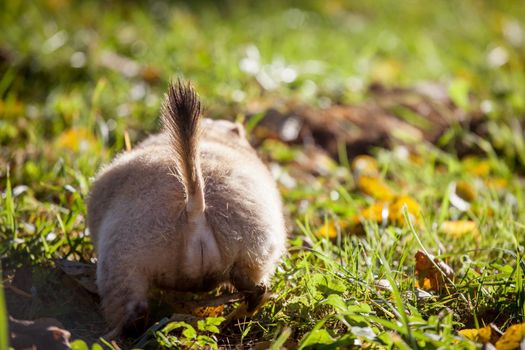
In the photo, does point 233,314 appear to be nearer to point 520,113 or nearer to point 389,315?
point 389,315

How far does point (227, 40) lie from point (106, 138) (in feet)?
7.28

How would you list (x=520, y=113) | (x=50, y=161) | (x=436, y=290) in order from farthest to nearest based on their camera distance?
1. (x=520, y=113)
2. (x=50, y=161)
3. (x=436, y=290)

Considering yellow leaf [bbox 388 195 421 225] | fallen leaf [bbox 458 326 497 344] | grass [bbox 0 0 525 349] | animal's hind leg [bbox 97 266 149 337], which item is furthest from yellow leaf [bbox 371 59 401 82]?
animal's hind leg [bbox 97 266 149 337]

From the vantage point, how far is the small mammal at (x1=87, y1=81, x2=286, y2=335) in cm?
228

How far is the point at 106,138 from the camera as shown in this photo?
13.1 ft

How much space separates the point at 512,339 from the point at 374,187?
5.97 ft

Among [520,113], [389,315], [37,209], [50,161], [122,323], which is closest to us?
[122,323]

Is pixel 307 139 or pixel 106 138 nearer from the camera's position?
pixel 106 138

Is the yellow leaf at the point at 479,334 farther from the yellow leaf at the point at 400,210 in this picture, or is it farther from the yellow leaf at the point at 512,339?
the yellow leaf at the point at 400,210

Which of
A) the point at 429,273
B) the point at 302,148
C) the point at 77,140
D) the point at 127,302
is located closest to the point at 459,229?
the point at 429,273

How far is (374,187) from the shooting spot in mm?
3926

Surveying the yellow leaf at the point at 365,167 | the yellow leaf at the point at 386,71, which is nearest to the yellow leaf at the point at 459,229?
the yellow leaf at the point at 365,167

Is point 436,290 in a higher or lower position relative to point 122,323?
lower

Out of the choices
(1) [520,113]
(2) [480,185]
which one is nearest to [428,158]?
(2) [480,185]
